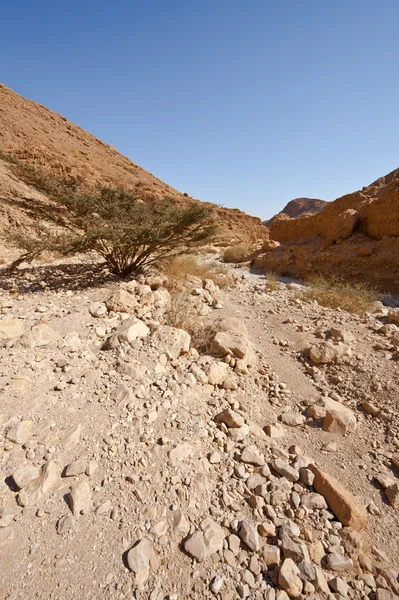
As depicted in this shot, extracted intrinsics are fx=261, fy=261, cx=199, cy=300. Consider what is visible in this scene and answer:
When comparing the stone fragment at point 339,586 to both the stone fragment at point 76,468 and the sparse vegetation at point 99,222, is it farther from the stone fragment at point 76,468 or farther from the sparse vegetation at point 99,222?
the sparse vegetation at point 99,222

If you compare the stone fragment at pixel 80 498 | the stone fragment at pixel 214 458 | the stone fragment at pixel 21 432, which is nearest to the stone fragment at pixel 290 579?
the stone fragment at pixel 214 458

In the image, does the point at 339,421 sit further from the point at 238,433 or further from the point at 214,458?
the point at 214,458

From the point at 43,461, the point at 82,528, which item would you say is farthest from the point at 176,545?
the point at 43,461

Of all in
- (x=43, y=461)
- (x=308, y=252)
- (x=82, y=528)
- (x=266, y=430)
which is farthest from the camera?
(x=308, y=252)

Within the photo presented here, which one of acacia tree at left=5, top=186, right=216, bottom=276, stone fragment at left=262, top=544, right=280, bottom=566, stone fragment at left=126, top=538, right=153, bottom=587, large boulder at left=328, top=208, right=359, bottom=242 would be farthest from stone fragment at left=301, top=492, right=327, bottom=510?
large boulder at left=328, top=208, right=359, bottom=242

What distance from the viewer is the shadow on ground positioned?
354 centimetres

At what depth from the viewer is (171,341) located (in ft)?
A: 8.02

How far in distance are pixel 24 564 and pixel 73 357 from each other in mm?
1275

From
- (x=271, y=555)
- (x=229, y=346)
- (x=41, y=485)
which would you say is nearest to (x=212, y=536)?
(x=271, y=555)

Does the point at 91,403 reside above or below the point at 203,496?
above

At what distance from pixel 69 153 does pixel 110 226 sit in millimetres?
16760

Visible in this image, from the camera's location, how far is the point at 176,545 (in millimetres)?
1175

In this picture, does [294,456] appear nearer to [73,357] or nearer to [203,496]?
[203,496]

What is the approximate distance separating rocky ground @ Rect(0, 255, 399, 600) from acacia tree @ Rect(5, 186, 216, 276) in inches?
49.0
